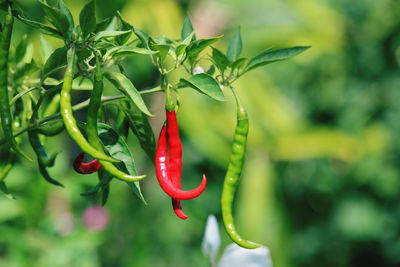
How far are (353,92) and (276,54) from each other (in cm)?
243

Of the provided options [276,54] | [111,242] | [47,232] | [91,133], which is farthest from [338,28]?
[91,133]

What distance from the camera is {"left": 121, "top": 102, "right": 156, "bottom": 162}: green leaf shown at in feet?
1.84

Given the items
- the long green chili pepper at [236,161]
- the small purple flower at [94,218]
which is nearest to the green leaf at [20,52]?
the long green chili pepper at [236,161]

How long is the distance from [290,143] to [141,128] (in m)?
1.97

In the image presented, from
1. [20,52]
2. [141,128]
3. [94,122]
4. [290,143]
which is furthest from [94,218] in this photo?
[94,122]

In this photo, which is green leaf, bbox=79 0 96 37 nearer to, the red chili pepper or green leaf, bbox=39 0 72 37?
green leaf, bbox=39 0 72 37

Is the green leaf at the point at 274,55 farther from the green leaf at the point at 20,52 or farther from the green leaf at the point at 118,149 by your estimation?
the green leaf at the point at 20,52

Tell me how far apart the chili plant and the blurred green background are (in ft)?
4.88

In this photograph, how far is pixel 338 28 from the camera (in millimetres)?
2818

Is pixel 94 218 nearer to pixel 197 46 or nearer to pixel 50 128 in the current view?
pixel 50 128

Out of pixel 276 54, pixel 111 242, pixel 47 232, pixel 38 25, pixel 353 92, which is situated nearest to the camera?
pixel 38 25

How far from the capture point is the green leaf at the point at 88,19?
45 cm

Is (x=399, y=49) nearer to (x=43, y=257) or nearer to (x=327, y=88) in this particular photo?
(x=327, y=88)

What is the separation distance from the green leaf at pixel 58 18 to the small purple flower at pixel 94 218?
61.7 inches
